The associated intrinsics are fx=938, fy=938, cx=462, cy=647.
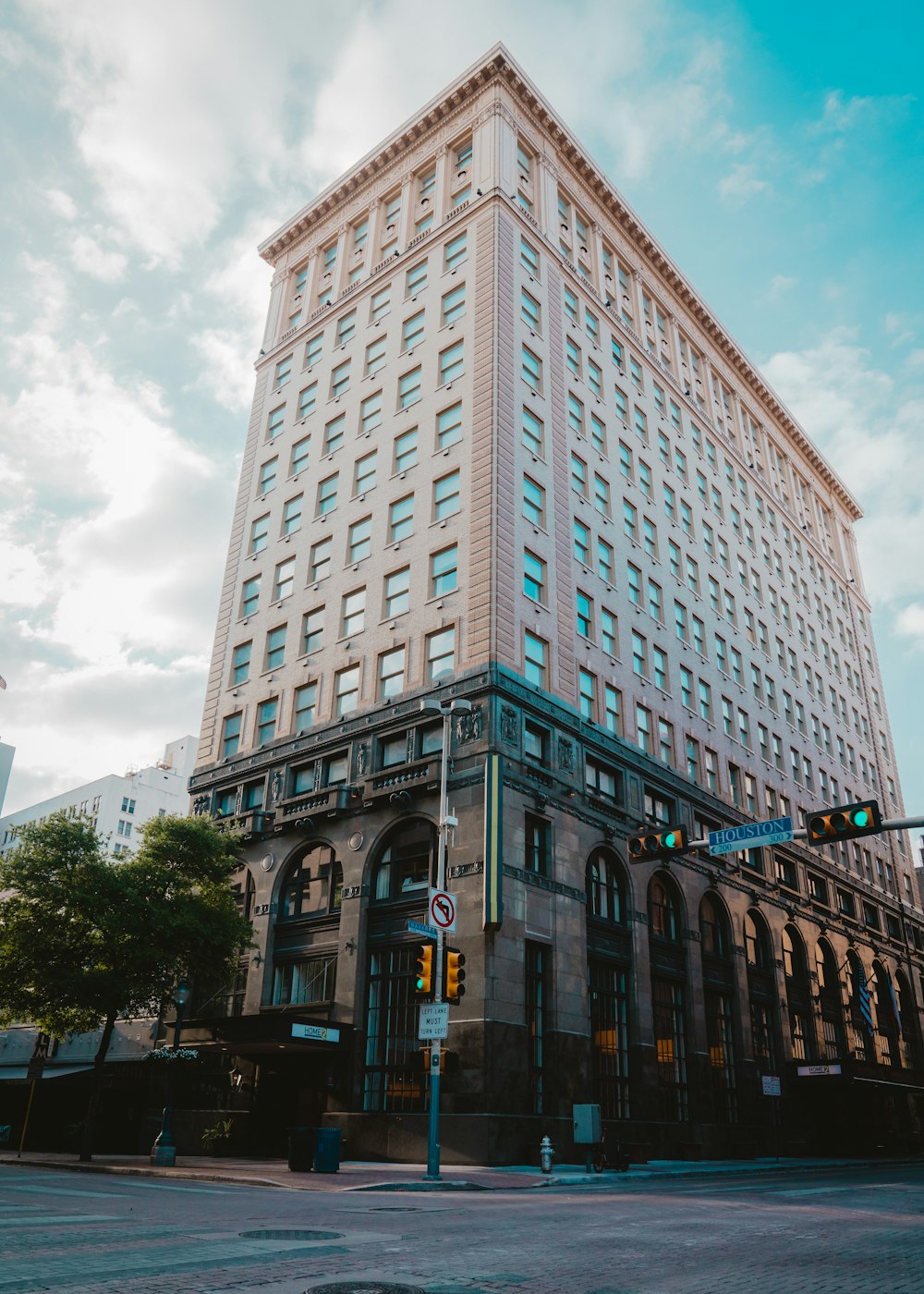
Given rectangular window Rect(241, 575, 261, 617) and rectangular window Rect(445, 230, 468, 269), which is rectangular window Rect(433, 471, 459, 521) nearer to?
rectangular window Rect(241, 575, 261, 617)

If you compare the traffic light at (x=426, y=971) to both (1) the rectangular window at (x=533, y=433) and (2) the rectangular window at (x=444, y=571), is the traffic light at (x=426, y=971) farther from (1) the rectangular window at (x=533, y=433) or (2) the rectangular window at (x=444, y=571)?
(1) the rectangular window at (x=533, y=433)

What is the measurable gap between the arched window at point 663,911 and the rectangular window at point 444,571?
15068 mm

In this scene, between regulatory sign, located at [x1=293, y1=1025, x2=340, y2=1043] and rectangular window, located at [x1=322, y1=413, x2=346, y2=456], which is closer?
regulatory sign, located at [x1=293, y1=1025, x2=340, y2=1043]

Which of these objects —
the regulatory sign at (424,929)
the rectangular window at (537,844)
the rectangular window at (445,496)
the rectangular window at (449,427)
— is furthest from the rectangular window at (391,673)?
the regulatory sign at (424,929)

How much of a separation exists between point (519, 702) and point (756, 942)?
22208mm

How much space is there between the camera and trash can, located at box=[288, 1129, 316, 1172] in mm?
24281

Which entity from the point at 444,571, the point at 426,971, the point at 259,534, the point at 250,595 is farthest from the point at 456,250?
the point at 426,971

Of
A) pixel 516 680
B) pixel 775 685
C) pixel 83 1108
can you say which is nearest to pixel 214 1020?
pixel 83 1108

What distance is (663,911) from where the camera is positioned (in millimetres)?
40219

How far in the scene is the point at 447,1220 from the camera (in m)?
13.6

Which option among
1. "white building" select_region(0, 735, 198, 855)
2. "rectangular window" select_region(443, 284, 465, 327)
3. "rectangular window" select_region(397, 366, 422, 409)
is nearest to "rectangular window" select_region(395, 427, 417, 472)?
"rectangular window" select_region(397, 366, 422, 409)

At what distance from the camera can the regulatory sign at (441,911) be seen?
22875 mm

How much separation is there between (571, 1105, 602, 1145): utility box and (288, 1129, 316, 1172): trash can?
24.5ft

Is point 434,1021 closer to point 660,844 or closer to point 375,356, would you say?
point 660,844
